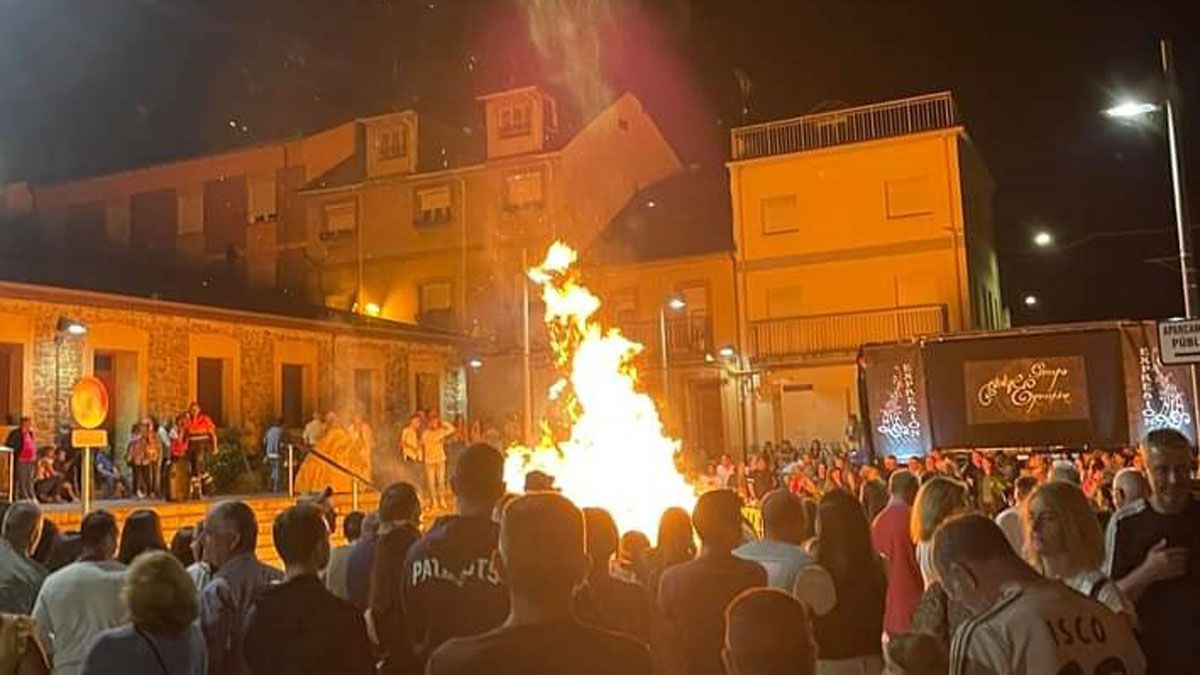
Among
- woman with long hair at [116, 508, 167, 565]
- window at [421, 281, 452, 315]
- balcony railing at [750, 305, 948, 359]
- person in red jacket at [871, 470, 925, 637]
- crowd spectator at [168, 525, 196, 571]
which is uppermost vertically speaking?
window at [421, 281, 452, 315]

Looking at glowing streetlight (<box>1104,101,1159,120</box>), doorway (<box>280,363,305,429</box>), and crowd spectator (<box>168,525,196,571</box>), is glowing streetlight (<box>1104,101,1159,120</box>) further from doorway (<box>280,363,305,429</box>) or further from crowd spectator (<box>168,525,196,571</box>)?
doorway (<box>280,363,305,429</box>)

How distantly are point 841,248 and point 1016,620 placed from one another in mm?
31827

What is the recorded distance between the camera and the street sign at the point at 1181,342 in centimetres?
966

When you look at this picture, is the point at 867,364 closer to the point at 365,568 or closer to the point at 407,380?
the point at 407,380

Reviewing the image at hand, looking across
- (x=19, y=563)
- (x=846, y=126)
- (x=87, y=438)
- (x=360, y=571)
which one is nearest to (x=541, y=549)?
(x=360, y=571)

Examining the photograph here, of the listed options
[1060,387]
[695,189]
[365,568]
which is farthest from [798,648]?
[695,189]

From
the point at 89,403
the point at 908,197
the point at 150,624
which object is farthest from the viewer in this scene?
the point at 908,197

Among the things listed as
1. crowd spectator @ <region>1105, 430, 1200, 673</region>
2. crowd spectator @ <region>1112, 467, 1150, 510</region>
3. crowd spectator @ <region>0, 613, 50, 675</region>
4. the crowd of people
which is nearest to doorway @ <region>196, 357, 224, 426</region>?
the crowd of people

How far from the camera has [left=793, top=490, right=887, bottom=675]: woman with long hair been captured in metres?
5.44

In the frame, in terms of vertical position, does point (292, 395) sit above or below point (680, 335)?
below

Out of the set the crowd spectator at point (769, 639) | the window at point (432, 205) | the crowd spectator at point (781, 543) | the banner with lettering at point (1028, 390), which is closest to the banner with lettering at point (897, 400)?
the banner with lettering at point (1028, 390)

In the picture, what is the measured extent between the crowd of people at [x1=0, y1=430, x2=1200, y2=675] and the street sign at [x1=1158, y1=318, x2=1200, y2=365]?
→ 3.99m

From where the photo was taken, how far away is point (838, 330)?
33.6 meters

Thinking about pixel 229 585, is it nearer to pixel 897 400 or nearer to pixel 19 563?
pixel 19 563
